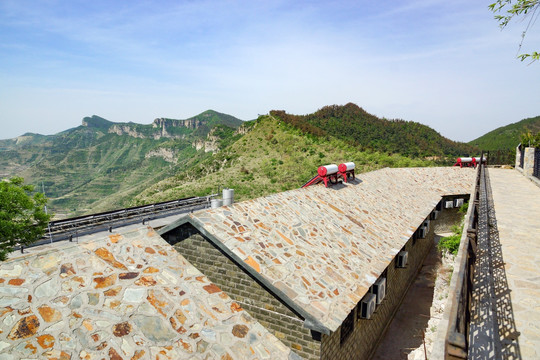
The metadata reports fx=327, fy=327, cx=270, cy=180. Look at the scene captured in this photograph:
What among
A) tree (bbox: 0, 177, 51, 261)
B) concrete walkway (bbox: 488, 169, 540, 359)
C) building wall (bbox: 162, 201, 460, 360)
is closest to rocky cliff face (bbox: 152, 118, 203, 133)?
tree (bbox: 0, 177, 51, 261)

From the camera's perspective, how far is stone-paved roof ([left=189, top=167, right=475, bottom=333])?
707 cm

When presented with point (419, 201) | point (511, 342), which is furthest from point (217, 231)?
point (419, 201)

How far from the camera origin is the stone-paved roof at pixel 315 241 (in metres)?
7.07

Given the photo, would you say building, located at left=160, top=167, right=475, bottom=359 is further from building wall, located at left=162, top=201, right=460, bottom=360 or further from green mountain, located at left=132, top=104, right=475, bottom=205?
green mountain, located at left=132, top=104, right=475, bottom=205

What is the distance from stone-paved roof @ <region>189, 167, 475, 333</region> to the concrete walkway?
117 inches

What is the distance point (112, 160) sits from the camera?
166 metres

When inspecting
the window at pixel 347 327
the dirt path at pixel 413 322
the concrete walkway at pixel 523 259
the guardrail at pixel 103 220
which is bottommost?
the dirt path at pixel 413 322

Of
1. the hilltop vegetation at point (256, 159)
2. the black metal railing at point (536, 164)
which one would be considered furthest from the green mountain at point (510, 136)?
the black metal railing at point (536, 164)

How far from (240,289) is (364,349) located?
512 centimetres

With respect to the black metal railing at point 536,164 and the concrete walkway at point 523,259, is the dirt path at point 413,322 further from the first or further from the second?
the black metal railing at point 536,164

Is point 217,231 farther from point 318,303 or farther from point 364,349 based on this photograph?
point 364,349

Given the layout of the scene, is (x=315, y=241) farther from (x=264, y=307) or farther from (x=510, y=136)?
(x=510, y=136)

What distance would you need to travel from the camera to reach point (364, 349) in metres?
10.1

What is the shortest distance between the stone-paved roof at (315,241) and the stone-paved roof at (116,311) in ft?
4.25
